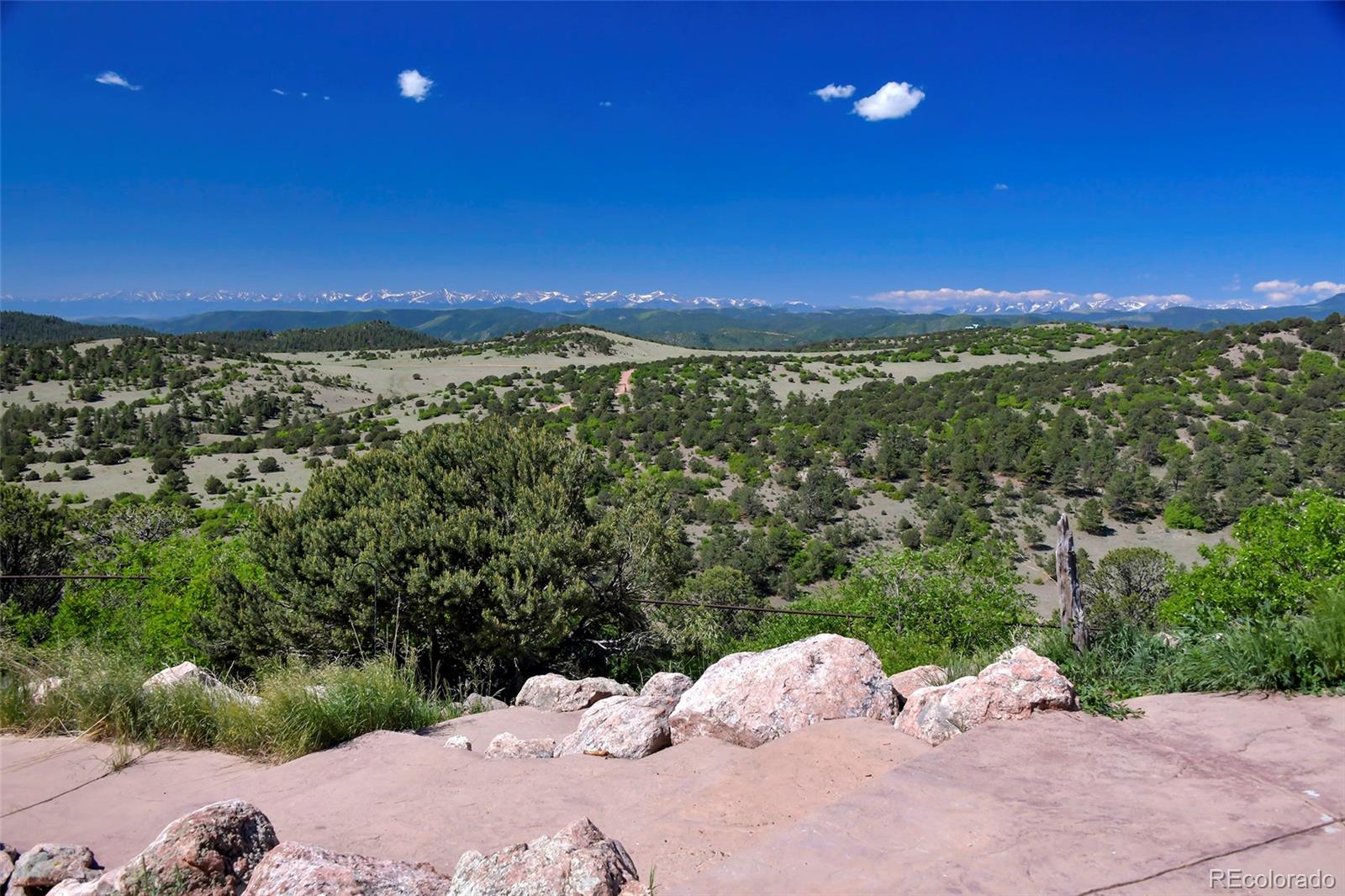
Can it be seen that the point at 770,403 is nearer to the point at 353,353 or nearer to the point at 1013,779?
the point at 1013,779

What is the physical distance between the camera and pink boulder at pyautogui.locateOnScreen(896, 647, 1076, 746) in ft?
15.8

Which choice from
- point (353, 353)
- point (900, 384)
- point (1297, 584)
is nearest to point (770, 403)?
point (900, 384)

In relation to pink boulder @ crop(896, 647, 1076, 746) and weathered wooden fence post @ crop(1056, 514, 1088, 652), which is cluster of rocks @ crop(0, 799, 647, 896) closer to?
pink boulder @ crop(896, 647, 1076, 746)

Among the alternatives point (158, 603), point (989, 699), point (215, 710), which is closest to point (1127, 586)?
point (989, 699)

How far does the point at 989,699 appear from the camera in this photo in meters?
4.93

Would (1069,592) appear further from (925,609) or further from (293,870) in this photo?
(293,870)

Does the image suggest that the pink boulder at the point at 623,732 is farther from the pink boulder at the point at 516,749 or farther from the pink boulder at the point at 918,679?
the pink boulder at the point at 918,679

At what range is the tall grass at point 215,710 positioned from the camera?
Result: 5.50 metres

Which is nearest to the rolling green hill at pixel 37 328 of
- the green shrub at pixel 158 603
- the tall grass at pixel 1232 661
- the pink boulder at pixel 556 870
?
the green shrub at pixel 158 603

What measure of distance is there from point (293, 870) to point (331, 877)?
0.19 metres

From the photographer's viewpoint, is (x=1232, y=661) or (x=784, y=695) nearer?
(x=1232, y=661)

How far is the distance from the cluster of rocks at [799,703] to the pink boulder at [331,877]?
2.17 m

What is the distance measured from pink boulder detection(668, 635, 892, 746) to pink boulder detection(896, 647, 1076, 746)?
395 mm

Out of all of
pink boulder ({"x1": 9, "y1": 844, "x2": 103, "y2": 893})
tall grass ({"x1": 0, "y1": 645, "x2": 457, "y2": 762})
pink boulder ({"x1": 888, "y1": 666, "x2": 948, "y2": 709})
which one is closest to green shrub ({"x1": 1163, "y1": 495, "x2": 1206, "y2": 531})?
pink boulder ({"x1": 888, "y1": 666, "x2": 948, "y2": 709})
